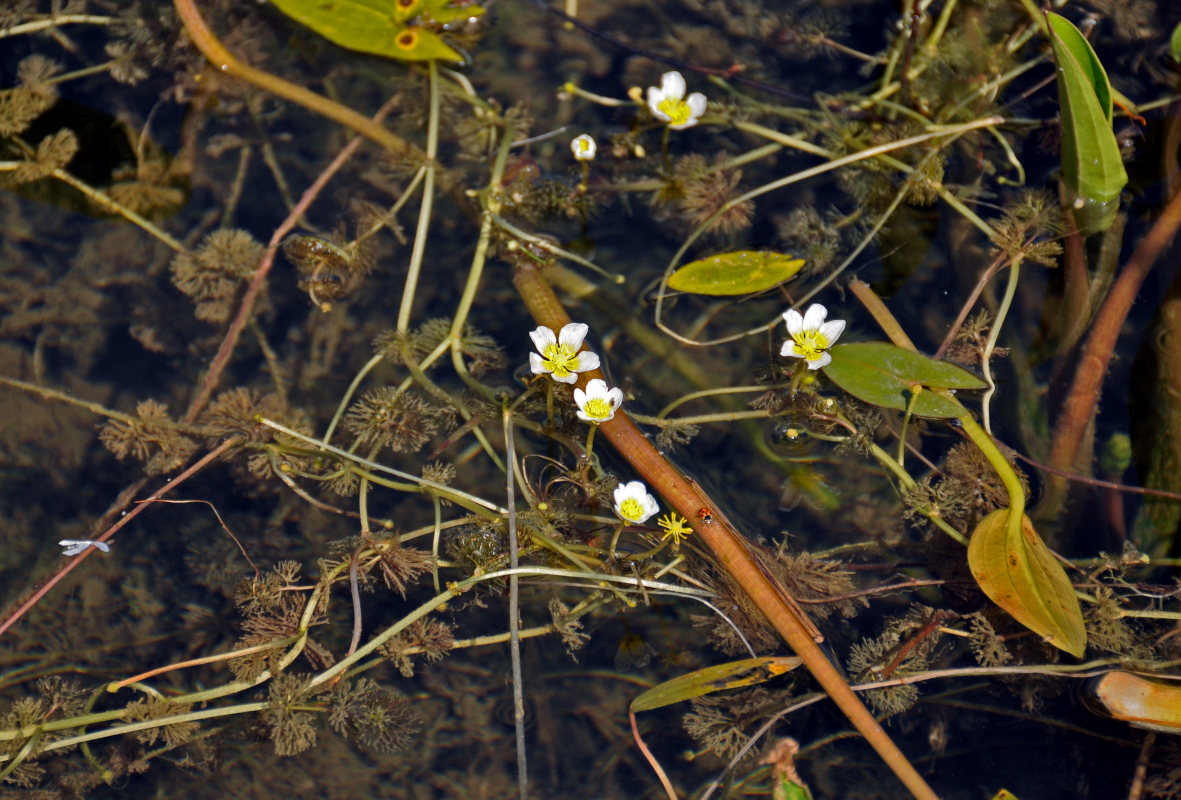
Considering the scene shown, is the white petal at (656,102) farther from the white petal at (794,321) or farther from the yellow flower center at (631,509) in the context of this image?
the yellow flower center at (631,509)

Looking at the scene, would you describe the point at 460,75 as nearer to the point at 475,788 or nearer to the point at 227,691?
the point at 227,691

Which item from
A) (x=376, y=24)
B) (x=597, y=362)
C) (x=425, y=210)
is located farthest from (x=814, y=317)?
(x=376, y=24)

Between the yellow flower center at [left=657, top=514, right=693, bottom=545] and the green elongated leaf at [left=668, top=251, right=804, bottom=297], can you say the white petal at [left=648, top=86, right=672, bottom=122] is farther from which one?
the yellow flower center at [left=657, top=514, right=693, bottom=545]

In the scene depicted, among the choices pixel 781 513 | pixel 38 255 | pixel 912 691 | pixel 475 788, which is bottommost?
pixel 475 788

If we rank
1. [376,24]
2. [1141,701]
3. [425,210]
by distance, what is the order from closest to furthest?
[1141,701] → [425,210] → [376,24]

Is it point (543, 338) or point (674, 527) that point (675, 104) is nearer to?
point (543, 338)

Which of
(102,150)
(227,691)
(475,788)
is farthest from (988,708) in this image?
(102,150)
